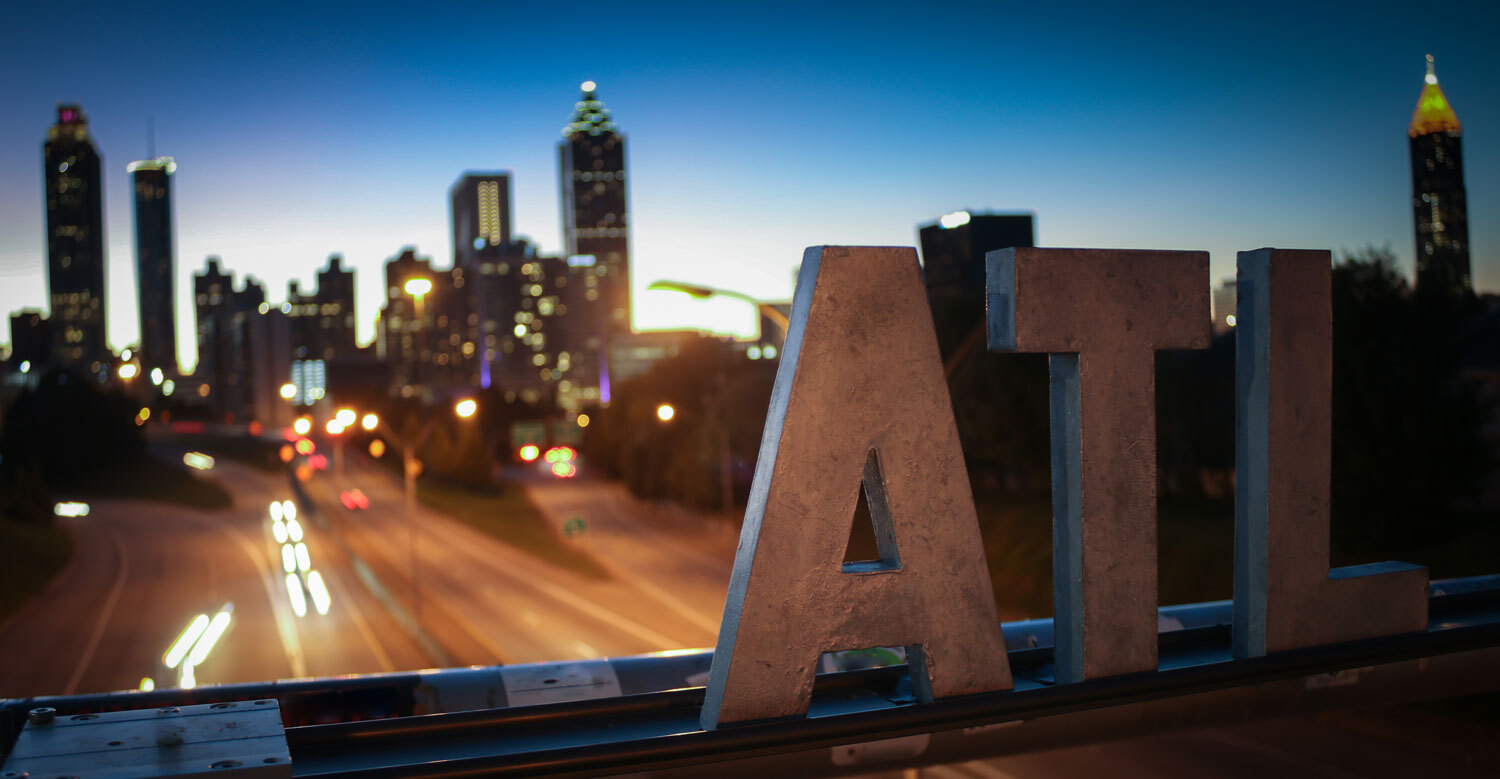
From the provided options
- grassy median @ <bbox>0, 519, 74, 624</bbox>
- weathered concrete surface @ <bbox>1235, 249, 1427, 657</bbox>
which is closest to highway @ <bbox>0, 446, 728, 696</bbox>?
grassy median @ <bbox>0, 519, 74, 624</bbox>

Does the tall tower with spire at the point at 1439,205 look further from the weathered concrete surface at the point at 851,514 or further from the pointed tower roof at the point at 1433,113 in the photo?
the weathered concrete surface at the point at 851,514

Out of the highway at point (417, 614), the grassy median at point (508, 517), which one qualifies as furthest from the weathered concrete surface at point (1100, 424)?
the grassy median at point (508, 517)

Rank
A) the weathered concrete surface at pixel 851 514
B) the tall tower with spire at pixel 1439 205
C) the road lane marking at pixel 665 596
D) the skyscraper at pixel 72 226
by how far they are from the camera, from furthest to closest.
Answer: the skyscraper at pixel 72 226 → the road lane marking at pixel 665 596 → the tall tower with spire at pixel 1439 205 → the weathered concrete surface at pixel 851 514

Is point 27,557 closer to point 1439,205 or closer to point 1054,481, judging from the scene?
point 1054,481

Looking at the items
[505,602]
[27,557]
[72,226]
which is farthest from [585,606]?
[72,226]

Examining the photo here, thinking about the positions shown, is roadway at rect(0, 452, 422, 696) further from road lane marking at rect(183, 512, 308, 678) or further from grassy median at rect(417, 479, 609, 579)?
grassy median at rect(417, 479, 609, 579)
